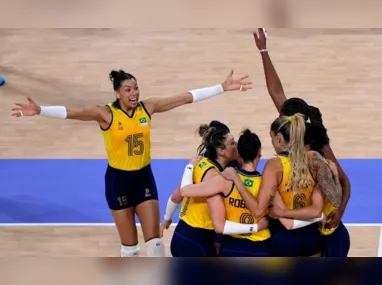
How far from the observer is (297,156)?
322 cm

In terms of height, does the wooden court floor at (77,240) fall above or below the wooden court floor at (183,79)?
below

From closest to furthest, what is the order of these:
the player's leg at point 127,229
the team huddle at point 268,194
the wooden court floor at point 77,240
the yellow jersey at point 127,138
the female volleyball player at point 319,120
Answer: the team huddle at point 268,194 → the female volleyball player at point 319,120 → the yellow jersey at point 127,138 → the player's leg at point 127,229 → the wooden court floor at point 77,240

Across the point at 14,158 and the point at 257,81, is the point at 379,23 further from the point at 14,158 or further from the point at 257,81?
the point at 257,81

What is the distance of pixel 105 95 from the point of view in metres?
9.30

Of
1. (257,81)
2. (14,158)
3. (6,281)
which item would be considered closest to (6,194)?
(14,158)

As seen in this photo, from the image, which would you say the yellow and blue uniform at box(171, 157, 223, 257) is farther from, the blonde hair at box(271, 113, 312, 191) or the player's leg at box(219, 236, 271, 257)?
the blonde hair at box(271, 113, 312, 191)

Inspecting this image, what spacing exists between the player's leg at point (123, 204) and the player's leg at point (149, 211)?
0.23ft

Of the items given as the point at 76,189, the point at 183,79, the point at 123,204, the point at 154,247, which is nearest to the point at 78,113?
the point at 123,204

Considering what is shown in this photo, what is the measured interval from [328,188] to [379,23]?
9.76 ft

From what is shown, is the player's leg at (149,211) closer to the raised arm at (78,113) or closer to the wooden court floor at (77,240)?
the raised arm at (78,113)

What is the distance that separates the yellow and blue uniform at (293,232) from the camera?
333 centimetres

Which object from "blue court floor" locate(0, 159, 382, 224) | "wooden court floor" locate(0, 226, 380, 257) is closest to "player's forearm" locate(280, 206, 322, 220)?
"wooden court floor" locate(0, 226, 380, 257)

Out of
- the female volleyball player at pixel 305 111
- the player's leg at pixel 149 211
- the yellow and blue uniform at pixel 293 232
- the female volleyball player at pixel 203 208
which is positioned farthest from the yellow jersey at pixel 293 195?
the player's leg at pixel 149 211

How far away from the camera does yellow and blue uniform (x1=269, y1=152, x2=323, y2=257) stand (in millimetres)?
3328
